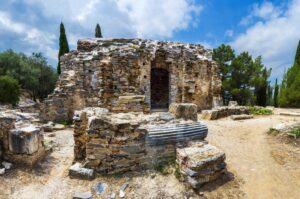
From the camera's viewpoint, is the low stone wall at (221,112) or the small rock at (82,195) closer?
the small rock at (82,195)

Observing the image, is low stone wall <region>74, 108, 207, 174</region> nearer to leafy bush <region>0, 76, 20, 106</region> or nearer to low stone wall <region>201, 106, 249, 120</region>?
low stone wall <region>201, 106, 249, 120</region>

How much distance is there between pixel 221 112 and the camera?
1082 centimetres

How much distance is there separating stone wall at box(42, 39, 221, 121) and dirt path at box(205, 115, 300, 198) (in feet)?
14.0

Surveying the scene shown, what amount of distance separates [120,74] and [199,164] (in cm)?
757

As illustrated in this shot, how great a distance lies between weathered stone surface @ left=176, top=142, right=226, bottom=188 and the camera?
422cm

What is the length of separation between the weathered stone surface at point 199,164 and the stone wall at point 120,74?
4494 mm

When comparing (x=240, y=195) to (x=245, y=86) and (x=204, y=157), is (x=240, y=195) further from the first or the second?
(x=245, y=86)

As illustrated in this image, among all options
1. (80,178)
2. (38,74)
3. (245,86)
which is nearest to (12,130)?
(80,178)

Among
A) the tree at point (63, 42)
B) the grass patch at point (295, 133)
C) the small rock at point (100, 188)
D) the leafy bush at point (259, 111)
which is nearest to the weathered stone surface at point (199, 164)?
the small rock at point (100, 188)

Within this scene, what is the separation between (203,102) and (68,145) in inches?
365

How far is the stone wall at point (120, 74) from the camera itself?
420 inches

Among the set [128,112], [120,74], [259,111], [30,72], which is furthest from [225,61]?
[30,72]

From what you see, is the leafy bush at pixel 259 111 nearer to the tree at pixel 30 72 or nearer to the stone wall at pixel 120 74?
the stone wall at pixel 120 74

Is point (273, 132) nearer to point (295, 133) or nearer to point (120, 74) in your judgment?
point (295, 133)
